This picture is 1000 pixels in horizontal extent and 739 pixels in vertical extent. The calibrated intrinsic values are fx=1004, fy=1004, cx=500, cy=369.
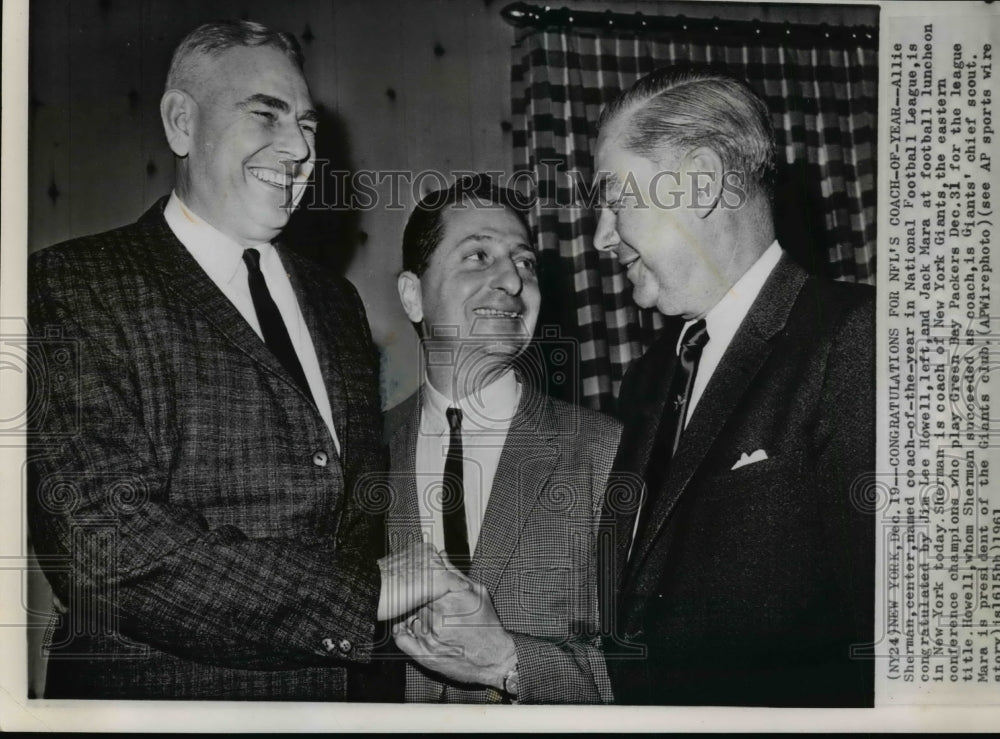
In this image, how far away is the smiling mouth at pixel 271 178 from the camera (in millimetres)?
1650

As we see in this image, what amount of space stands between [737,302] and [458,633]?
0.70 meters

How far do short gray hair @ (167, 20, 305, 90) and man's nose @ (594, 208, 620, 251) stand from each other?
0.57 m

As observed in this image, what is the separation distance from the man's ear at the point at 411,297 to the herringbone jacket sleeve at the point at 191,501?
0.25 meters

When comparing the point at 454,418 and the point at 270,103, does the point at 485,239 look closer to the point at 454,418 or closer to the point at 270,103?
the point at 454,418

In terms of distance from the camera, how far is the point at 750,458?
159cm

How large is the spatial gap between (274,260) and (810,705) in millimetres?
1158

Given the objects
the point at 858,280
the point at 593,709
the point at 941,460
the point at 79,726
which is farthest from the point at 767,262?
the point at 79,726

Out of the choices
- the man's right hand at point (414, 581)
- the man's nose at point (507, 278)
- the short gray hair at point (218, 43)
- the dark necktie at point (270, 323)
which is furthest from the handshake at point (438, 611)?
the short gray hair at point (218, 43)

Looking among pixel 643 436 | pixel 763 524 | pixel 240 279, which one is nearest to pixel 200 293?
pixel 240 279

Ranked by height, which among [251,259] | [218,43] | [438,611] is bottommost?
[438,611]

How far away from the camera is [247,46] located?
168 centimetres

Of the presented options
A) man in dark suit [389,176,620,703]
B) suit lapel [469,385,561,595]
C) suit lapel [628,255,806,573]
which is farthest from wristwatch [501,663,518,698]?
suit lapel [628,255,806,573]

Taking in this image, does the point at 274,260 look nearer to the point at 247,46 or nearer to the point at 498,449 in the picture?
the point at 247,46

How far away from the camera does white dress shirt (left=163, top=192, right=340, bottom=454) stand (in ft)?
5.36
